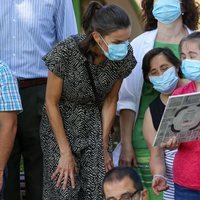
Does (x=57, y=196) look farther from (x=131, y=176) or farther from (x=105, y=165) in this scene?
(x=131, y=176)

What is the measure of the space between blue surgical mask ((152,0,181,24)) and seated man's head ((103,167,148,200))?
1.28 meters

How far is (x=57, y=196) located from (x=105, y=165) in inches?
13.8

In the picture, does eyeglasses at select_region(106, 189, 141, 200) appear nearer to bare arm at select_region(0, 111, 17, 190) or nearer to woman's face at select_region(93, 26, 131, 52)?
bare arm at select_region(0, 111, 17, 190)

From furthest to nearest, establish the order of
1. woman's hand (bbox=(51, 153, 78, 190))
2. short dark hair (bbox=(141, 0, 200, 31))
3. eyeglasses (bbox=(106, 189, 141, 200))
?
short dark hair (bbox=(141, 0, 200, 31)), woman's hand (bbox=(51, 153, 78, 190)), eyeglasses (bbox=(106, 189, 141, 200))

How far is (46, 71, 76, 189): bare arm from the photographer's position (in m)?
4.04

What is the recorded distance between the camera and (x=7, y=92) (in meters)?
3.81

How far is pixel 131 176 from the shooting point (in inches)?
141

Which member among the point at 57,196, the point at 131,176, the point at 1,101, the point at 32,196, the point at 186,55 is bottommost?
the point at 32,196

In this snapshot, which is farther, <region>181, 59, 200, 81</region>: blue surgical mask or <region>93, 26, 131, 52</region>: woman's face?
<region>93, 26, 131, 52</region>: woman's face

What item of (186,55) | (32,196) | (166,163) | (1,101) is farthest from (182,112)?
A: (32,196)

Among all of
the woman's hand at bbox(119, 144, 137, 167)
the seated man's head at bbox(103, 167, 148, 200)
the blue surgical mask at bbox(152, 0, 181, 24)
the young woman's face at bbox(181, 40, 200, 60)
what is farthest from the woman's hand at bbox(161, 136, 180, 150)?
the blue surgical mask at bbox(152, 0, 181, 24)

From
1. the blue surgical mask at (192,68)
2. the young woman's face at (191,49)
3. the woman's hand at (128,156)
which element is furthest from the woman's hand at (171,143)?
the woman's hand at (128,156)

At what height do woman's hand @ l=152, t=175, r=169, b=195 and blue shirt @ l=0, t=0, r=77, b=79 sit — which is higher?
blue shirt @ l=0, t=0, r=77, b=79

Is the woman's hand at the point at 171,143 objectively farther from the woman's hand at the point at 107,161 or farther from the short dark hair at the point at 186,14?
the short dark hair at the point at 186,14
